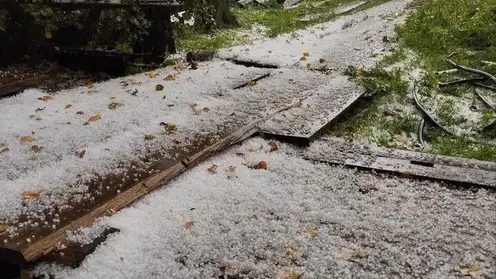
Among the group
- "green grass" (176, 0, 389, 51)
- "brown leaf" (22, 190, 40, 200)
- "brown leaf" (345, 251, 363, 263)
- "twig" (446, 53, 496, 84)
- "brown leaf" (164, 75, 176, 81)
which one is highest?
"twig" (446, 53, 496, 84)

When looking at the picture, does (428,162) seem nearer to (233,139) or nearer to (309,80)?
(233,139)

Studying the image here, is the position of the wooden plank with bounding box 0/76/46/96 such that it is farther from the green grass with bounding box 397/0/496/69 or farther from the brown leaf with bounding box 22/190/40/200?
the green grass with bounding box 397/0/496/69

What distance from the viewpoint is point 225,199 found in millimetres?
2885

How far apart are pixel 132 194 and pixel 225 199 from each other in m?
0.59

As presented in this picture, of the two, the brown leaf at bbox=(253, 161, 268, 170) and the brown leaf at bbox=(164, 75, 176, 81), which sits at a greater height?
the brown leaf at bbox=(253, 161, 268, 170)

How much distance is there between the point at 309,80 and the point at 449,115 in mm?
1517

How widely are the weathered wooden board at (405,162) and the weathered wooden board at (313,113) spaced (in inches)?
7.0

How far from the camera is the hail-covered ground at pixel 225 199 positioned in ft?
7.57

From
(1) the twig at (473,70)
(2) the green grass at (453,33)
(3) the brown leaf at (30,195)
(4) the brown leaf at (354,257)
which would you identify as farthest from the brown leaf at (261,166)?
(2) the green grass at (453,33)

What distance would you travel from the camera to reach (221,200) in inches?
113

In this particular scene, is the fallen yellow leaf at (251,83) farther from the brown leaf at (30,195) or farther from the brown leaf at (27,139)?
the brown leaf at (30,195)

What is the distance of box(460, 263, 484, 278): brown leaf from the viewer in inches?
85.3

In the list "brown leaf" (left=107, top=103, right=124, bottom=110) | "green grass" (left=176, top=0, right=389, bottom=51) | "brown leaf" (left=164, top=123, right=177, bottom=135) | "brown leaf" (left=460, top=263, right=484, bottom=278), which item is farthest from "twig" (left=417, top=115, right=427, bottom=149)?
"green grass" (left=176, top=0, right=389, bottom=51)

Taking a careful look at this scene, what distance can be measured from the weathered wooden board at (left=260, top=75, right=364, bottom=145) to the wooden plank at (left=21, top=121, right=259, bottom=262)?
219 millimetres
